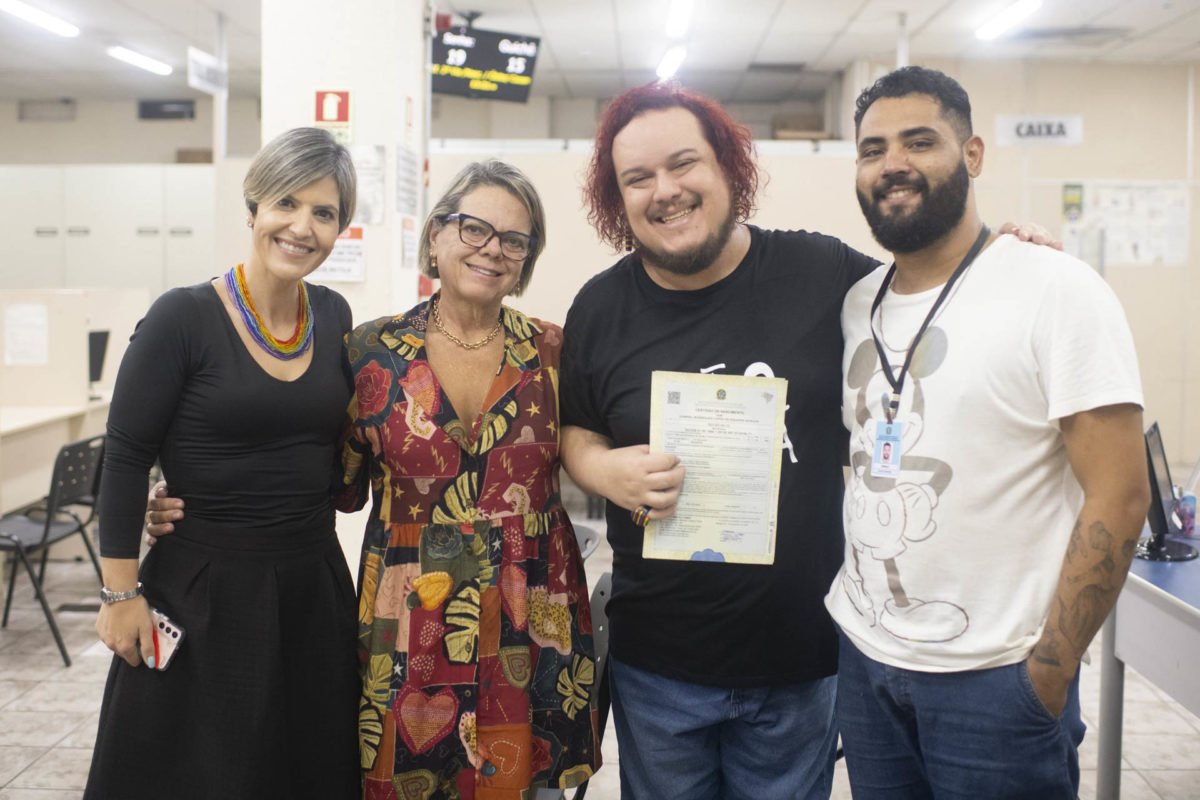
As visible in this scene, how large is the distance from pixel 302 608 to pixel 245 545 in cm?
15

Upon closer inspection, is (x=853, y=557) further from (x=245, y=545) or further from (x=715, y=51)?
(x=715, y=51)

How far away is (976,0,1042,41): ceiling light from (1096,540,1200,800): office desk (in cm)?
570

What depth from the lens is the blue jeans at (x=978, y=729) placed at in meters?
1.24

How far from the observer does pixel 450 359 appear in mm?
1648

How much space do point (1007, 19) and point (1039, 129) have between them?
4.55ft

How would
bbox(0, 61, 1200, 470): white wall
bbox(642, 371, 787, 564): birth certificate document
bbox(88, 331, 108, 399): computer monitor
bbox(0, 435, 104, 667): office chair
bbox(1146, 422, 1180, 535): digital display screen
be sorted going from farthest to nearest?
1. bbox(0, 61, 1200, 470): white wall
2. bbox(88, 331, 108, 399): computer monitor
3. bbox(0, 435, 104, 667): office chair
4. bbox(1146, 422, 1180, 535): digital display screen
5. bbox(642, 371, 787, 564): birth certificate document

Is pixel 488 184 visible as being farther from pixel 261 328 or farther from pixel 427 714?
pixel 427 714

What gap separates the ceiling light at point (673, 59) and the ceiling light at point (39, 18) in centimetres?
523

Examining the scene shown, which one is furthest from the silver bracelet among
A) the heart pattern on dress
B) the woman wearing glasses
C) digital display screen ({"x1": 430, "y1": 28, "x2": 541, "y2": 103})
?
digital display screen ({"x1": 430, "y1": 28, "x2": 541, "y2": 103})

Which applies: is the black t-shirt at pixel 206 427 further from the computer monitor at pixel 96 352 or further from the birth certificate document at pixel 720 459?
the computer monitor at pixel 96 352

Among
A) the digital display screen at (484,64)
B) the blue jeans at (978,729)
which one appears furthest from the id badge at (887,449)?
the digital display screen at (484,64)

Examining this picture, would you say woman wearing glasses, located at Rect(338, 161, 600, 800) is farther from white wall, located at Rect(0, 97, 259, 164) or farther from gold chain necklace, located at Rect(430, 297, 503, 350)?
white wall, located at Rect(0, 97, 259, 164)

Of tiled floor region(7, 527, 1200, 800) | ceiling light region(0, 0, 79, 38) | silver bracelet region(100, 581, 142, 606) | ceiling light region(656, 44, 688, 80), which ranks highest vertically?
ceiling light region(656, 44, 688, 80)

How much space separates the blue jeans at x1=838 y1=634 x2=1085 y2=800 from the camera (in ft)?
4.06
